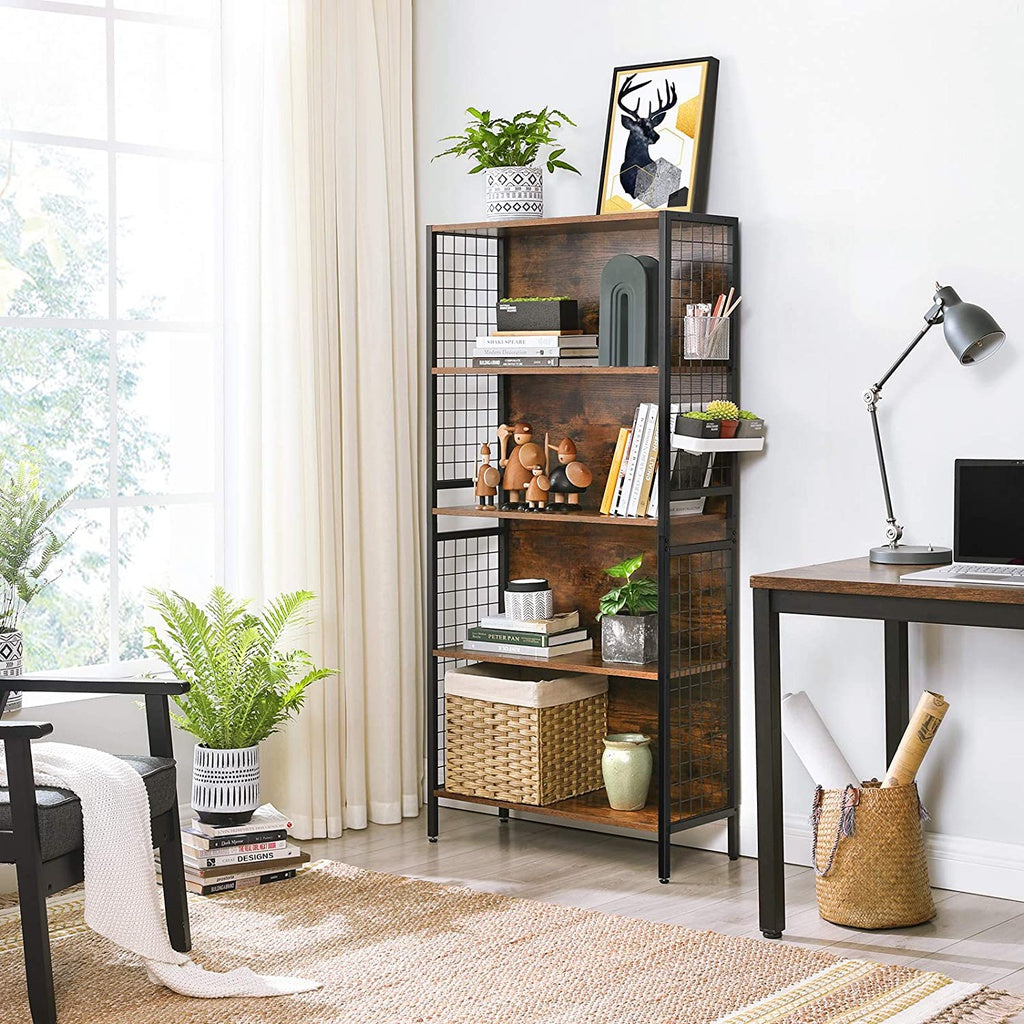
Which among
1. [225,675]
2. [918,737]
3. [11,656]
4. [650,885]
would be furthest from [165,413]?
[918,737]

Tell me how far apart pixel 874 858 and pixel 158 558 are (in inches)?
83.5

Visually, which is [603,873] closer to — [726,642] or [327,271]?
[726,642]

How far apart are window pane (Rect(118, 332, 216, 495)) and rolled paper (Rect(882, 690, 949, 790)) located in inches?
82.5

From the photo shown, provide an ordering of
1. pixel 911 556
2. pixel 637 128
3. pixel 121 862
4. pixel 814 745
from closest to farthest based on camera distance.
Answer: pixel 121 862 < pixel 911 556 < pixel 814 745 < pixel 637 128

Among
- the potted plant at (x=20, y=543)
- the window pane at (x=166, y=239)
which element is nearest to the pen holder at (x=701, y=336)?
the window pane at (x=166, y=239)

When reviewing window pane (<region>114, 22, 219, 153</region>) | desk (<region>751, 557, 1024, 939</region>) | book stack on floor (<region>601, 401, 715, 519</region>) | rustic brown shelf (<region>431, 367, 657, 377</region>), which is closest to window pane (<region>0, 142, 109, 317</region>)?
A: window pane (<region>114, 22, 219, 153</region>)

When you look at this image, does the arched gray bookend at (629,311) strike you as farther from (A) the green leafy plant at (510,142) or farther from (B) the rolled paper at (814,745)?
(B) the rolled paper at (814,745)

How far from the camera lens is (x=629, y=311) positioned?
12.7 feet

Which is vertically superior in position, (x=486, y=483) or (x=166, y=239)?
(x=166, y=239)

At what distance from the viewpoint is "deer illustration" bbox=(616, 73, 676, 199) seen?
13.2 ft

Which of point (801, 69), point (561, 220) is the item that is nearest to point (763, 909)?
point (561, 220)

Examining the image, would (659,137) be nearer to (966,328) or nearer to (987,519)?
(966,328)

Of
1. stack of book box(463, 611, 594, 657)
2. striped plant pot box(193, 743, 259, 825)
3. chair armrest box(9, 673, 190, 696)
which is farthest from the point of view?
stack of book box(463, 611, 594, 657)

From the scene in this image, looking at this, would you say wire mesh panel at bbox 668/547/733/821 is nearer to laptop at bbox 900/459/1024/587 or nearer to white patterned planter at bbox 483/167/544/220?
laptop at bbox 900/459/1024/587
